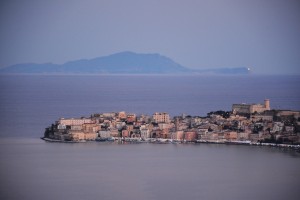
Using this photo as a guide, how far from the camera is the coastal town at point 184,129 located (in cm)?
1611

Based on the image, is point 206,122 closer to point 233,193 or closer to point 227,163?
point 227,163

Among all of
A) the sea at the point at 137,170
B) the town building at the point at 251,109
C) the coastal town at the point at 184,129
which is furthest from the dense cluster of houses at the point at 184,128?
the town building at the point at 251,109

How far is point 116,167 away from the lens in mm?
12672

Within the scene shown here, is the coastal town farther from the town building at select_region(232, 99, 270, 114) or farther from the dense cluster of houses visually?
the town building at select_region(232, 99, 270, 114)

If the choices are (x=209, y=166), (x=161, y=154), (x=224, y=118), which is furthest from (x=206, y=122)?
(x=209, y=166)

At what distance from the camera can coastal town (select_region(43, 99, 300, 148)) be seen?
634 inches

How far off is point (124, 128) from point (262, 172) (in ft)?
16.2

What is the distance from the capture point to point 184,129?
16938 mm

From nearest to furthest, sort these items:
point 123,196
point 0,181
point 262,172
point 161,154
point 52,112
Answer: point 123,196, point 0,181, point 262,172, point 161,154, point 52,112

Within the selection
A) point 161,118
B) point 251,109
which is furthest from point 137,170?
point 251,109

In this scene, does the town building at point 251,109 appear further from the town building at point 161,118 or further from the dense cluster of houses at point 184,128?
the town building at point 161,118

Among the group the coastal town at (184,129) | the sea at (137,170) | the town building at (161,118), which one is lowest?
the sea at (137,170)

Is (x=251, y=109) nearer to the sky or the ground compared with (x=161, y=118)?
nearer to the sky

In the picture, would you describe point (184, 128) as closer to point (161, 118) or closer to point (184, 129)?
point (184, 129)
